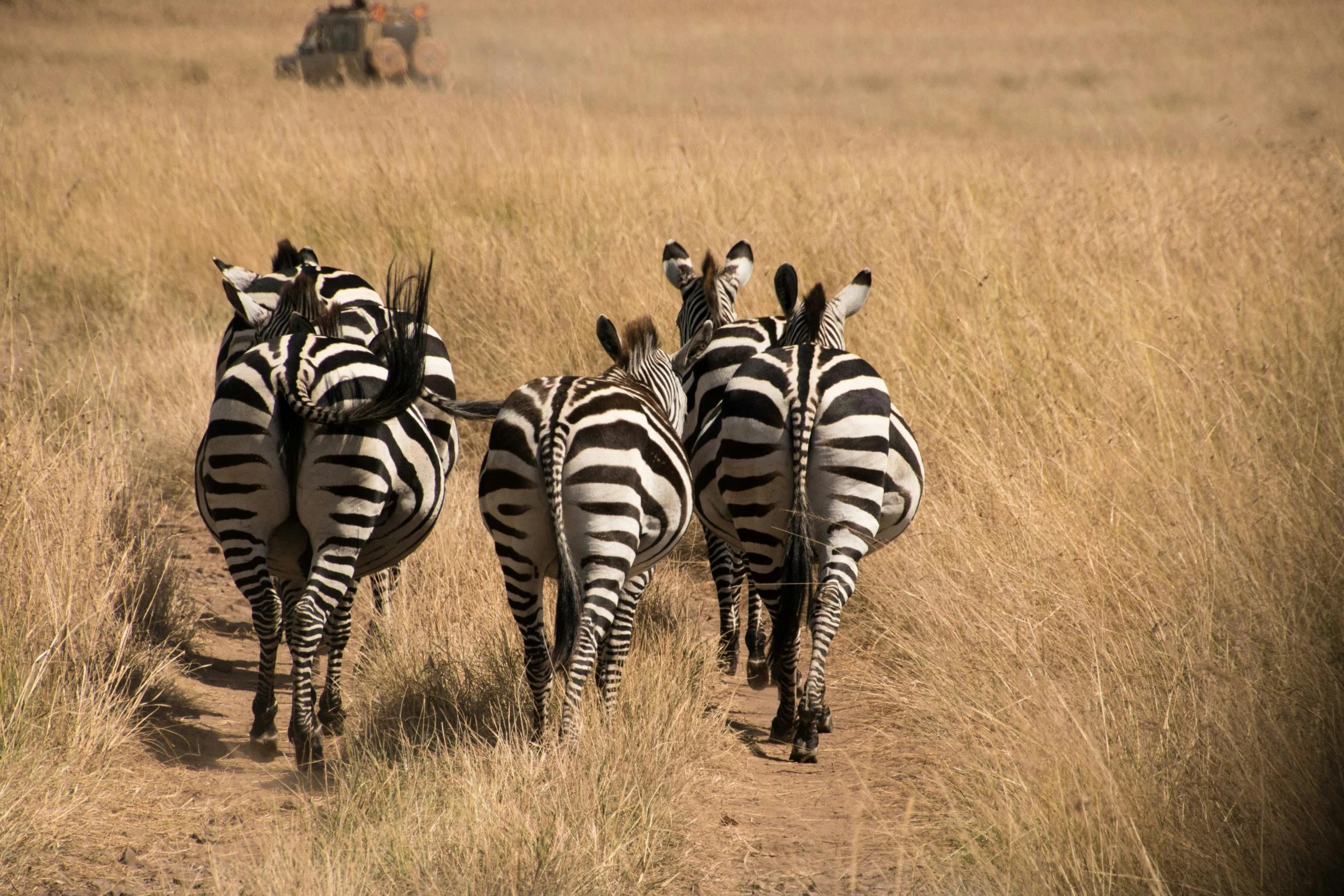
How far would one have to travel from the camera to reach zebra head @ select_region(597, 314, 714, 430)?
156 inches

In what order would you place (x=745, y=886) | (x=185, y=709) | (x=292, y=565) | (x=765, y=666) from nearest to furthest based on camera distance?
(x=745, y=886), (x=292, y=565), (x=185, y=709), (x=765, y=666)

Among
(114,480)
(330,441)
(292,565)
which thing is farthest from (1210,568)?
(114,480)

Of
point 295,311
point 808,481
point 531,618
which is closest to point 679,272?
point 808,481

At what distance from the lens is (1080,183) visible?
29.7ft

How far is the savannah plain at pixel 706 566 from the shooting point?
275 cm

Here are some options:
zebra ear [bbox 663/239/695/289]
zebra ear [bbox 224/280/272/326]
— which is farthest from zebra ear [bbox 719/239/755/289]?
zebra ear [bbox 224/280/272/326]

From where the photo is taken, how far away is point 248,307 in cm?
402

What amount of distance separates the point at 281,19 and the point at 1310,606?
149 feet

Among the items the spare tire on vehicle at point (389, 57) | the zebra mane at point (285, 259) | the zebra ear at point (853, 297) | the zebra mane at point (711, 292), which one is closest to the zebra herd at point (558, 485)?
the zebra ear at point (853, 297)

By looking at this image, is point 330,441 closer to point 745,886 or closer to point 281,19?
point 745,886

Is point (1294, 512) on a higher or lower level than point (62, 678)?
higher

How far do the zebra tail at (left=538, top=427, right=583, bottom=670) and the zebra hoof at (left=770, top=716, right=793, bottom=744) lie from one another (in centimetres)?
107

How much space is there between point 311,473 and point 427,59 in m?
21.2

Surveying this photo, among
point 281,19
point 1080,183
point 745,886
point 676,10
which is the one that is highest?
point 676,10
